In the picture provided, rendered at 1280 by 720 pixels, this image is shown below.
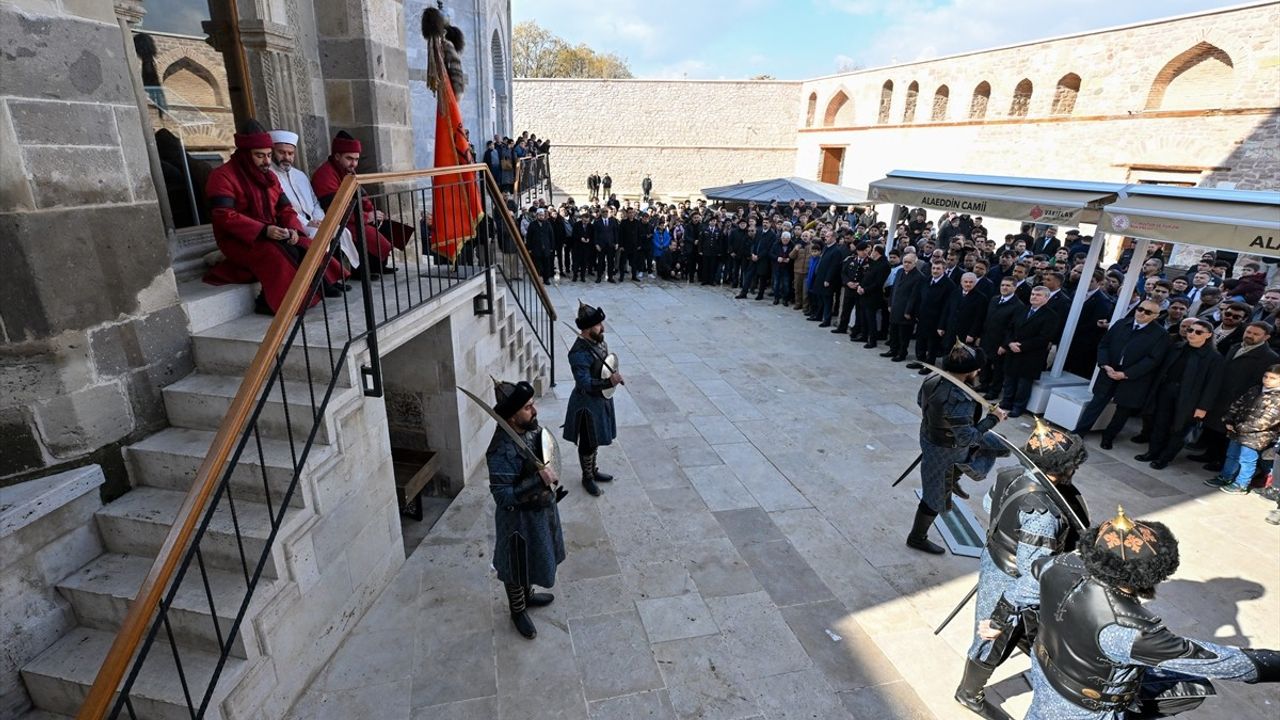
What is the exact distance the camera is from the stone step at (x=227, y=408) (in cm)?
361

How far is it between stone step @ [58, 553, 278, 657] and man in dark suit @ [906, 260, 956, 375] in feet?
28.4

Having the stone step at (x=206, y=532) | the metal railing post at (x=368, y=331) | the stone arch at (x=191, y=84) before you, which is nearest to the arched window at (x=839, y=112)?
the stone arch at (x=191, y=84)

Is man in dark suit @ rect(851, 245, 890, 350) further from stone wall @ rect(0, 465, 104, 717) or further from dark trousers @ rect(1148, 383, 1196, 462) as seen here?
stone wall @ rect(0, 465, 104, 717)

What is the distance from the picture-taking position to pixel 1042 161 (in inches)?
801

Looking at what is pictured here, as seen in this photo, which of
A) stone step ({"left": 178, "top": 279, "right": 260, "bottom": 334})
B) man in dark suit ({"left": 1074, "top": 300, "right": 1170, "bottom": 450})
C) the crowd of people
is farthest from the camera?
man in dark suit ({"left": 1074, "top": 300, "right": 1170, "bottom": 450})

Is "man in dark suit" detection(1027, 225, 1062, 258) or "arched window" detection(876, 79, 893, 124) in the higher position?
"arched window" detection(876, 79, 893, 124)

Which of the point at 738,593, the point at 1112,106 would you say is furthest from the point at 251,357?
the point at 1112,106

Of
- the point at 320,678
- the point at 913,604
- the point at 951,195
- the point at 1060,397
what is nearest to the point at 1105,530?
the point at 913,604

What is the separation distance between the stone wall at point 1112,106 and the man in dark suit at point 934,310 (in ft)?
37.7

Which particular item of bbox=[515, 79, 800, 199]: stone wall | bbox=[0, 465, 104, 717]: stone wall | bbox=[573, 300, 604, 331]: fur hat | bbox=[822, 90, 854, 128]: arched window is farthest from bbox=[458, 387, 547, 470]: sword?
bbox=[515, 79, 800, 199]: stone wall

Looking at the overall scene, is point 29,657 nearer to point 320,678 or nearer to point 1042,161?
point 320,678

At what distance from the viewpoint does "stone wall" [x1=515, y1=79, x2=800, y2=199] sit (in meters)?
34.5

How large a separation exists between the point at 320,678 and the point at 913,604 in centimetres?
389

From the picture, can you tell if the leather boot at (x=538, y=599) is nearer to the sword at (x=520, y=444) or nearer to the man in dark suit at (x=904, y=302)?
the sword at (x=520, y=444)
